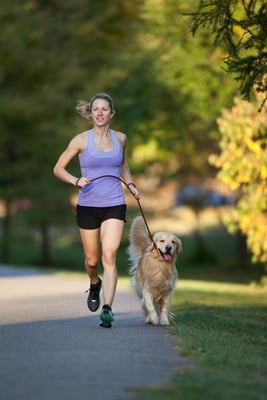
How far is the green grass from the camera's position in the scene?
296 inches

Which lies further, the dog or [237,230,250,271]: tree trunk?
[237,230,250,271]: tree trunk

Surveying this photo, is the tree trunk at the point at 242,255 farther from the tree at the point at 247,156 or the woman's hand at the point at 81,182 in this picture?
the woman's hand at the point at 81,182

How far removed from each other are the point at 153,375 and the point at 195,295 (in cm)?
1161

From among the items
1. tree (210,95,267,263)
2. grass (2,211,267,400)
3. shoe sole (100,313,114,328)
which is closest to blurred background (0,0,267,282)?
tree (210,95,267,263)

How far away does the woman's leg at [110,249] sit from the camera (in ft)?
37.9

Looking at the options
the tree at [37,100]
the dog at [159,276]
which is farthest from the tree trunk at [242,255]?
the dog at [159,276]

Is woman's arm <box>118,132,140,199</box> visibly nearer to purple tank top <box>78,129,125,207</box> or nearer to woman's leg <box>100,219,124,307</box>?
purple tank top <box>78,129,125,207</box>

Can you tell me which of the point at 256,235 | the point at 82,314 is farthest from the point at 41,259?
the point at 82,314

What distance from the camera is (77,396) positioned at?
738 cm

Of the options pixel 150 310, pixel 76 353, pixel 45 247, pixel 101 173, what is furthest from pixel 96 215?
pixel 45 247

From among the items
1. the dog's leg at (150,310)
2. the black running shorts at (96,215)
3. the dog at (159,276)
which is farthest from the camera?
the dog's leg at (150,310)

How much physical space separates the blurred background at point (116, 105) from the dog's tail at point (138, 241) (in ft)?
58.9

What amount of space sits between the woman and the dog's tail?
4.02 feet

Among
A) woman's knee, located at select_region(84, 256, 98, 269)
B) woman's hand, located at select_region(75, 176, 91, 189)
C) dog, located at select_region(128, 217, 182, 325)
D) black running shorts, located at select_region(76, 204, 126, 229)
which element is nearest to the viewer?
woman's hand, located at select_region(75, 176, 91, 189)
